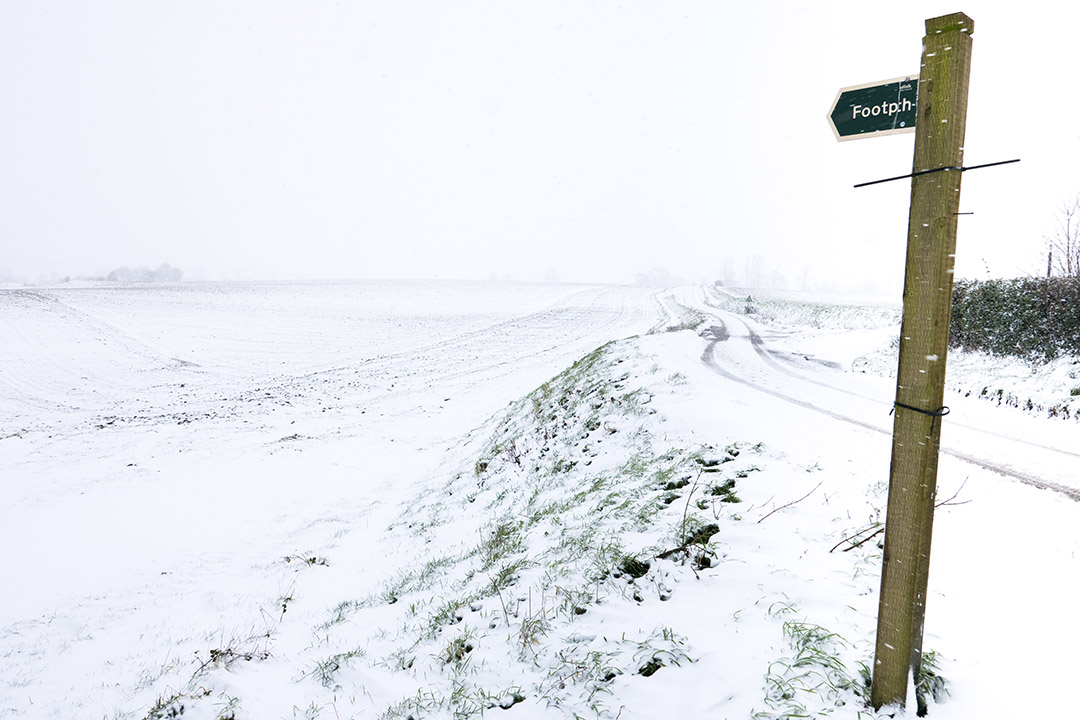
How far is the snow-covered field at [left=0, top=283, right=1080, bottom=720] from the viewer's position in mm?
3568

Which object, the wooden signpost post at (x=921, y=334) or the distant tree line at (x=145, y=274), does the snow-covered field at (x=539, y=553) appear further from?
the distant tree line at (x=145, y=274)

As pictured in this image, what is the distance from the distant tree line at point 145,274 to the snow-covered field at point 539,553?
11211 centimetres

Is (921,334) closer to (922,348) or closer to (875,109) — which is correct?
(922,348)

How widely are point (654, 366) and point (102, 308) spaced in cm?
5775

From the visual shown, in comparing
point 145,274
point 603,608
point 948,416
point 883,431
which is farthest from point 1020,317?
point 145,274

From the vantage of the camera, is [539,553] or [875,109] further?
[539,553]

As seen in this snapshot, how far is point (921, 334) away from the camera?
2.67 m

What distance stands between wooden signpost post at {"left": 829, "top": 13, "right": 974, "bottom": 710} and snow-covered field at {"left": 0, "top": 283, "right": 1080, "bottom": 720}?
520mm

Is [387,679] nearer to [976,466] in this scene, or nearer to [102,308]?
[976,466]

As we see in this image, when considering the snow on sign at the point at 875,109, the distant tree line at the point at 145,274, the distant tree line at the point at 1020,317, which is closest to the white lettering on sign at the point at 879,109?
the snow on sign at the point at 875,109

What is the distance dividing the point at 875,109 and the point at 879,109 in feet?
0.07

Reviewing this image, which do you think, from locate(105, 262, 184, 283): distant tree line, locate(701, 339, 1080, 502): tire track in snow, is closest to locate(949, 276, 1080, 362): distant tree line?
locate(701, 339, 1080, 502): tire track in snow

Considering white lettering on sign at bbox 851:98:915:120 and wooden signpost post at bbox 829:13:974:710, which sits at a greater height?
white lettering on sign at bbox 851:98:915:120

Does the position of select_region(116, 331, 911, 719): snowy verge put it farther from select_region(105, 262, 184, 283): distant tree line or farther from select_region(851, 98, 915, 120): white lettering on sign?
select_region(105, 262, 184, 283): distant tree line
